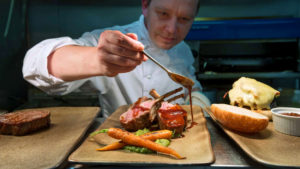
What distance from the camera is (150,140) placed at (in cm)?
127

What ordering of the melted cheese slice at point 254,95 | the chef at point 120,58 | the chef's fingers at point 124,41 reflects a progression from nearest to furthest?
the chef's fingers at point 124,41 < the chef at point 120,58 < the melted cheese slice at point 254,95

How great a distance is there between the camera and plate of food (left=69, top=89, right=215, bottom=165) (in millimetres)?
1052

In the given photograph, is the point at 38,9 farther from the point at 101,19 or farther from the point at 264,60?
the point at 264,60

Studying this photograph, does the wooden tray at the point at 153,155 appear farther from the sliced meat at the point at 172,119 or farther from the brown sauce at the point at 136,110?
the brown sauce at the point at 136,110

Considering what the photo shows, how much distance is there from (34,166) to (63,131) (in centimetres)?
51

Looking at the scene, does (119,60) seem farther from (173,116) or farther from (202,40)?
(202,40)

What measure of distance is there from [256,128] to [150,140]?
2.03 ft

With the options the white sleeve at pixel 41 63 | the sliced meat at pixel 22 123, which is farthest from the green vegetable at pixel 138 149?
the white sleeve at pixel 41 63

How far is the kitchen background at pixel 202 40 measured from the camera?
3307 mm

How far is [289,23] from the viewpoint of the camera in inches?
132

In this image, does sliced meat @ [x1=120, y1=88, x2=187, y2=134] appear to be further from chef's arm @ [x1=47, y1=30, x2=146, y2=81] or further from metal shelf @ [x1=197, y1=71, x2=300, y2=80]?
metal shelf @ [x1=197, y1=71, x2=300, y2=80]

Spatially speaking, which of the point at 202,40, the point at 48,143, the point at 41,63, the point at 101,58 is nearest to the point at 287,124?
the point at 101,58

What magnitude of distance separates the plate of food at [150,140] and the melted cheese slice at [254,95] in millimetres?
308

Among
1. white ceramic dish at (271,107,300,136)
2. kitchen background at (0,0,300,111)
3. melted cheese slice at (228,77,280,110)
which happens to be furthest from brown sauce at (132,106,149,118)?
kitchen background at (0,0,300,111)
